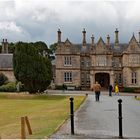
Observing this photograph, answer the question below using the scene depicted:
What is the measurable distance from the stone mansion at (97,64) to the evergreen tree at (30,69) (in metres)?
22.1

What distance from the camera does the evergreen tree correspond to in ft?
183

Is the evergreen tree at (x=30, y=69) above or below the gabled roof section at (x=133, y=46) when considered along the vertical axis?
below

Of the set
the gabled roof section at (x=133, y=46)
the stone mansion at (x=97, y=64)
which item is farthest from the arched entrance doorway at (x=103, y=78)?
the gabled roof section at (x=133, y=46)

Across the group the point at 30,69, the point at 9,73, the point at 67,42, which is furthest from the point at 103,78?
the point at 30,69

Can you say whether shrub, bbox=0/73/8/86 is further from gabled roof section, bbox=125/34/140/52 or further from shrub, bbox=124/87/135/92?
gabled roof section, bbox=125/34/140/52

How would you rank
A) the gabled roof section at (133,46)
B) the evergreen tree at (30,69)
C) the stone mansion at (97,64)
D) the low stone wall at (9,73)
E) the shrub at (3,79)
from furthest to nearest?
the low stone wall at (9,73), the stone mansion at (97,64), the gabled roof section at (133,46), the shrub at (3,79), the evergreen tree at (30,69)

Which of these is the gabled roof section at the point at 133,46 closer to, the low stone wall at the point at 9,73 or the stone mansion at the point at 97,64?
the stone mansion at the point at 97,64

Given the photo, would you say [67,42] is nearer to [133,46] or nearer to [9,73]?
[133,46]

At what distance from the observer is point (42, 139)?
41.3 ft

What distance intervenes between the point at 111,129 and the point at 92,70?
64.0 m

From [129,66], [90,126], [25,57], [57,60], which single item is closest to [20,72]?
[25,57]

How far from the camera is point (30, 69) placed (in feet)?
183

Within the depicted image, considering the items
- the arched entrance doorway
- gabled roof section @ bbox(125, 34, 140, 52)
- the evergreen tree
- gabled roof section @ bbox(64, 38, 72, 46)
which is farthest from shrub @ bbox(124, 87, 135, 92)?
the evergreen tree

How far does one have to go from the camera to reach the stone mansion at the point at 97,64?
78938mm
